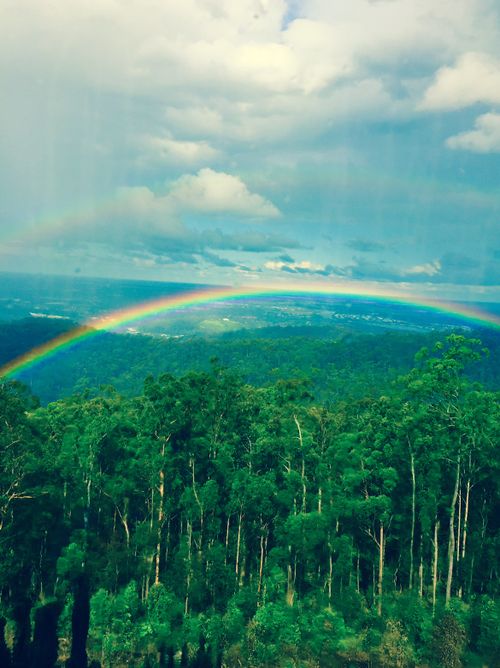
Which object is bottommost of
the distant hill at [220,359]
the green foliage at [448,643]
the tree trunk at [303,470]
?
the distant hill at [220,359]

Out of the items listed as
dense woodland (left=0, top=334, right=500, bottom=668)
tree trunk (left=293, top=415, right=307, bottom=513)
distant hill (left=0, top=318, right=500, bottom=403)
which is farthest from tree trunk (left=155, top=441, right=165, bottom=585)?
distant hill (left=0, top=318, right=500, bottom=403)

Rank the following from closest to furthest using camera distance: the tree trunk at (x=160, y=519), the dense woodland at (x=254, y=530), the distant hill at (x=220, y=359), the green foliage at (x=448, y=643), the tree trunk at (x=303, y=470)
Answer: the green foliage at (x=448, y=643) → the dense woodland at (x=254, y=530) → the tree trunk at (x=160, y=519) → the tree trunk at (x=303, y=470) → the distant hill at (x=220, y=359)

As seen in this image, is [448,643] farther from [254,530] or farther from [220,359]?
[220,359]

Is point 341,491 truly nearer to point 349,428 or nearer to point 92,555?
point 349,428

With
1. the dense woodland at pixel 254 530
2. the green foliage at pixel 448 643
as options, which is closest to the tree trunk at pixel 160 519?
the dense woodland at pixel 254 530

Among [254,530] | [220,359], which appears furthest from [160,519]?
[220,359]

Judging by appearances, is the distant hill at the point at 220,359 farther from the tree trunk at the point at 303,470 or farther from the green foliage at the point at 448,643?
the green foliage at the point at 448,643

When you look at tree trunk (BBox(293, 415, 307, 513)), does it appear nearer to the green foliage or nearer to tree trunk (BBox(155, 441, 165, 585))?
tree trunk (BBox(155, 441, 165, 585))

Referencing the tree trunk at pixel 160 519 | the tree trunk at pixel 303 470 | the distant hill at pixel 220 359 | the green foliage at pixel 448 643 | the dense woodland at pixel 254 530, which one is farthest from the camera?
the distant hill at pixel 220 359
